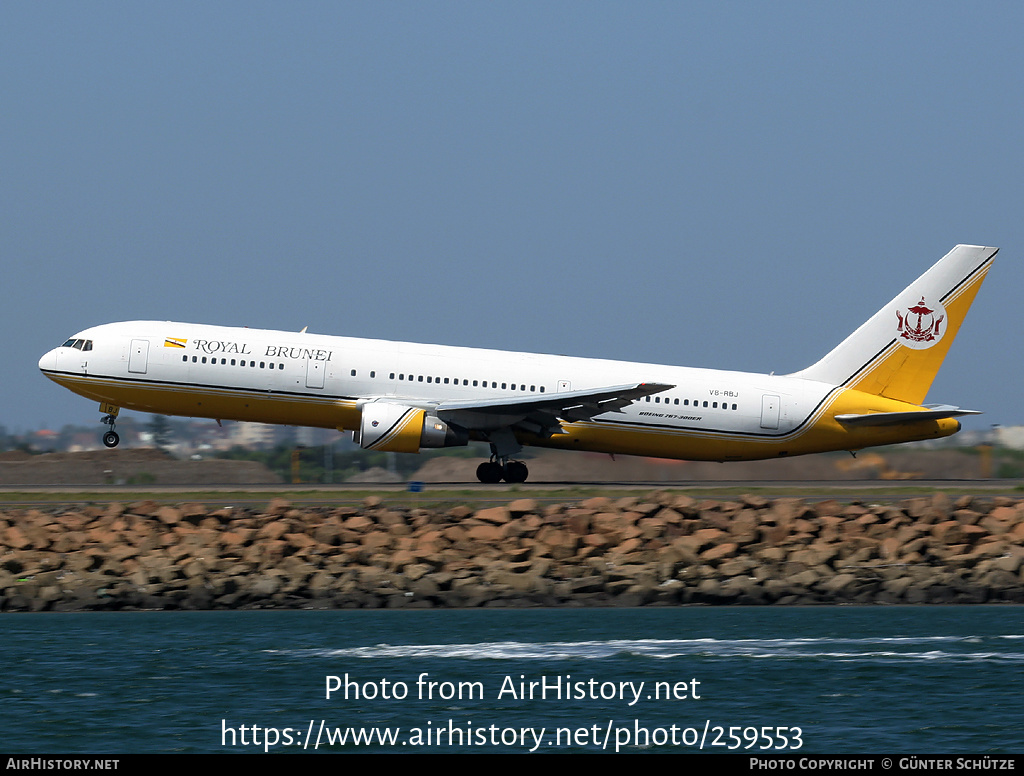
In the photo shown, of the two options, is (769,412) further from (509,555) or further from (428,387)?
(509,555)

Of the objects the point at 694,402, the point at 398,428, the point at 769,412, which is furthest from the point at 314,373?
the point at 769,412

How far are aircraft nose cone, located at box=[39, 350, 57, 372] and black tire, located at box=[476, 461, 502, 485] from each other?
12297 mm

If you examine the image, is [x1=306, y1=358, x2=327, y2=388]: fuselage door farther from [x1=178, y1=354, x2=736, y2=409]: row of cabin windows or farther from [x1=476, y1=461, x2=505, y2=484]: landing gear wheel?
[x1=476, y1=461, x2=505, y2=484]: landing gear wheel

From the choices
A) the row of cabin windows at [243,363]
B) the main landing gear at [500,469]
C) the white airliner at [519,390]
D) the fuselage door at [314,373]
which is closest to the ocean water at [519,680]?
the white airliner at [519,390]

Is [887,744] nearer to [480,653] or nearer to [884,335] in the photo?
[480,653]

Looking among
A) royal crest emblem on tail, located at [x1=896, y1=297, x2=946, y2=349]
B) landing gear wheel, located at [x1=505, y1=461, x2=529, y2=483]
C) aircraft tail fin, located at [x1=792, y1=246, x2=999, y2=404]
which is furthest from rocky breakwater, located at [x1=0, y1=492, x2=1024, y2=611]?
royal crest emblem on tail, located at [x1=896, y1=297, x2=946, y2=349]

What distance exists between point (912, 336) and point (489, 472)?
43.0ft

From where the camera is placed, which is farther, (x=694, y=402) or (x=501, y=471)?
(x=501, y=471)

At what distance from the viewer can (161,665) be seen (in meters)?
22.4

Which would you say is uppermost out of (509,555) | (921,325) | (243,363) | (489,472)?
(921,325)

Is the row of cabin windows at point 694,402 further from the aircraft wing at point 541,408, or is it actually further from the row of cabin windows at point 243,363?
the row of cabin windows at point 243,363

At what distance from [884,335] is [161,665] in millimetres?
24379

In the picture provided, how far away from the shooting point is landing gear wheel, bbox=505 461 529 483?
38125 mm

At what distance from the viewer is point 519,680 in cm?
2150
